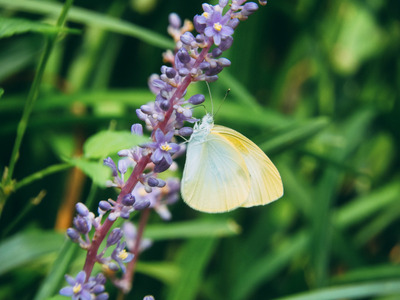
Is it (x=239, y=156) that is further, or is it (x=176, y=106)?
(x=239, y=156)

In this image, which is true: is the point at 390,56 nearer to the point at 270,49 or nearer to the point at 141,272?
the point at 270,49

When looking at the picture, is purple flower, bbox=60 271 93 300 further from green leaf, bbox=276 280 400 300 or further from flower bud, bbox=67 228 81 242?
green leaf, bbox=276 280 400 300

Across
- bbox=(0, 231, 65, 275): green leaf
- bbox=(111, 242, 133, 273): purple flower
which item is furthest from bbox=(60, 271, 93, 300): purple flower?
bbox=(0, 231, 65, 275): green leaf

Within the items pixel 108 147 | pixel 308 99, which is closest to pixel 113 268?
pixel 108 147

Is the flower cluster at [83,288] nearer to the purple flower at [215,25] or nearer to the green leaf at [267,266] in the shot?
the purple flower at [215,25]

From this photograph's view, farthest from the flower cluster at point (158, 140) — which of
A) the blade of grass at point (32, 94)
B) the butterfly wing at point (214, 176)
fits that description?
the butterfly wing at point (214, 176)

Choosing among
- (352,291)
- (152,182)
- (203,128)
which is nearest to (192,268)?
(352,291)
